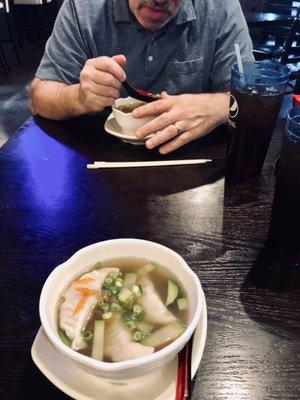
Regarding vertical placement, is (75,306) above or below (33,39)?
above

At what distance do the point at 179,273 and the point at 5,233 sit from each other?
526mm

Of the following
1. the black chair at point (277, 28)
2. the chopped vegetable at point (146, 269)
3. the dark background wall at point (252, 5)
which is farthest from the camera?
the dark background wall at point (252, 5)

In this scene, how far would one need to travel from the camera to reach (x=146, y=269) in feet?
2.30

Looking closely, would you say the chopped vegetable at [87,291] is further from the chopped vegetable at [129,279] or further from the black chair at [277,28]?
the black chair at [277,28]

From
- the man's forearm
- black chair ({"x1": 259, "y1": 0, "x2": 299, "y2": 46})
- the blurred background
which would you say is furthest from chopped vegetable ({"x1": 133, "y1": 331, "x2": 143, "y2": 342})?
black chair ({"x1": 259, "y1": 0, "x2": 299, "y2": 46})

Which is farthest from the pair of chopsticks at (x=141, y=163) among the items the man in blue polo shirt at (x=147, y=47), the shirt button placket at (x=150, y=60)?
the shirt button placket at (x=150, y=60)

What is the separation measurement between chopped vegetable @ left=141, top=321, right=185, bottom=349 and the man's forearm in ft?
3.52

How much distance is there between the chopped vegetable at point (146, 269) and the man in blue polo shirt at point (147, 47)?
858 millimetres

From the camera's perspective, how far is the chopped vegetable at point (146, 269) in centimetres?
70

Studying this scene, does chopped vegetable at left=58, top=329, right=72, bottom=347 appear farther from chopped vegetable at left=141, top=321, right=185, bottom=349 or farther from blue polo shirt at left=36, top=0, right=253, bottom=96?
blue polo shirt at left=36, top=0, right=253, bottom=96

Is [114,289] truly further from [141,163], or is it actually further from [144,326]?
[141,163]

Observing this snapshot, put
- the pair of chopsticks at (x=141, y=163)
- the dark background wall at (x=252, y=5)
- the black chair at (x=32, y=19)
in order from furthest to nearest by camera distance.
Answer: the dark background wall at (x=252, y=5)
the black chair at (x=32, y=19)
the pair of chopsticks at (x=141, y=163)

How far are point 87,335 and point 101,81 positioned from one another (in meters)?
0.97

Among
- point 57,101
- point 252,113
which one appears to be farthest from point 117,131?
point 252,113
